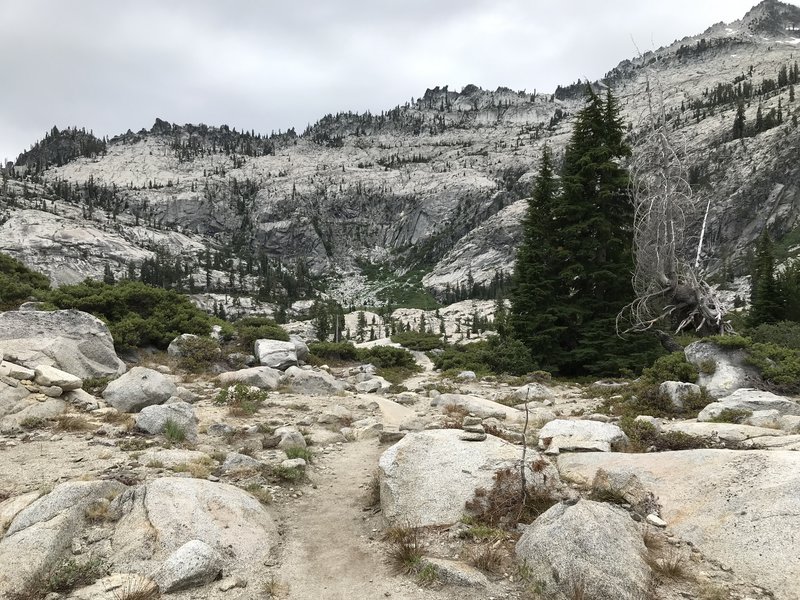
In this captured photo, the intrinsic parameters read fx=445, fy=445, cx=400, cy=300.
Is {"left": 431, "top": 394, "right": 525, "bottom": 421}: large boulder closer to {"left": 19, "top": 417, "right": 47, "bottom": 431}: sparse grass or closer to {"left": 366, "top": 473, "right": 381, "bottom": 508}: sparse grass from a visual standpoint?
{"left": 366, "top": 473, "right": 381, "bottom": 508}: sparse grass

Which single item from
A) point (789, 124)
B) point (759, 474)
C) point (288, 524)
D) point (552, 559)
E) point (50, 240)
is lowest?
point (288, 524)

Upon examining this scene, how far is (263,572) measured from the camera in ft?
15.9

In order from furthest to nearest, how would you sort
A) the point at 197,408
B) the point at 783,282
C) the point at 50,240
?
the point at 50,240, the point at 783,282, the point at 197,408

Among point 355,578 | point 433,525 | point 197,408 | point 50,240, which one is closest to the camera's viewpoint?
point 355,578

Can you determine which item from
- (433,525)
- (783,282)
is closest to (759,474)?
(433,525)

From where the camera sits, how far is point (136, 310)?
853 inches

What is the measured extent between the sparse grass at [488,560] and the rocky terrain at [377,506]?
15 mm

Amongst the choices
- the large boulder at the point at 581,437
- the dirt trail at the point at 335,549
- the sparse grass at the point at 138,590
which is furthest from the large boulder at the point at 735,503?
the sparse grass at the point at 138,590

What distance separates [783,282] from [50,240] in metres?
181

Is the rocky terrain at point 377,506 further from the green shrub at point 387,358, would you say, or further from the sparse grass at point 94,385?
the green shrub at point 387,358

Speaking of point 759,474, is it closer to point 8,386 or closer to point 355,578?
point 355,578

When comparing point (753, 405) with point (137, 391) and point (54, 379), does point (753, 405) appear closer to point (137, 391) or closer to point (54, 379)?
point (137, 391)

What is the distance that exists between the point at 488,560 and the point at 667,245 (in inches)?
652

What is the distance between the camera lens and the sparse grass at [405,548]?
15.7 ft
